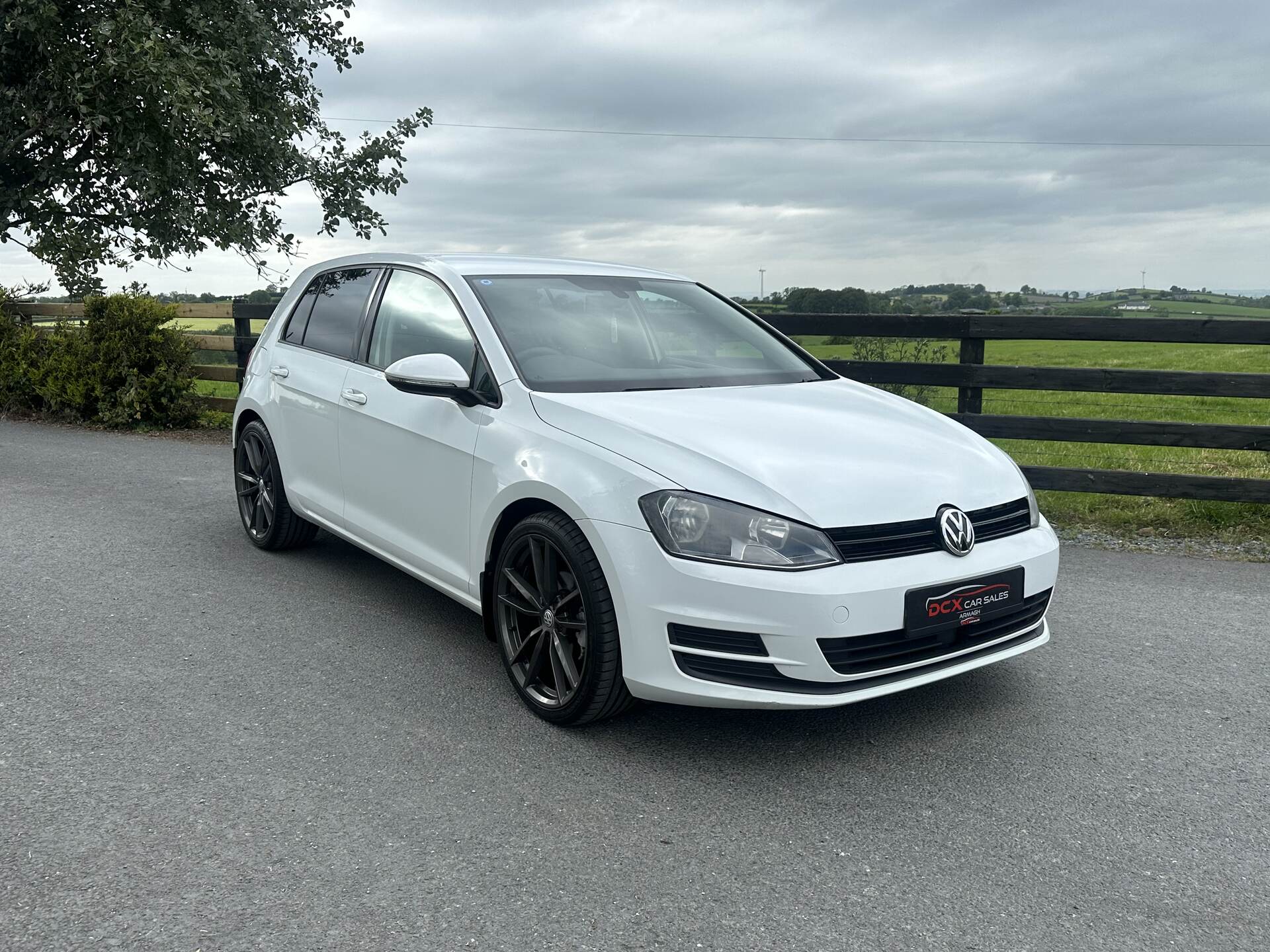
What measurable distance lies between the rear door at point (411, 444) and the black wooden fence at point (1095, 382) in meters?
4.34

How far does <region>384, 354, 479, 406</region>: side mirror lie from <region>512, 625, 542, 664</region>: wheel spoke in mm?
916

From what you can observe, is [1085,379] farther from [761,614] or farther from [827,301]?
[761,614]

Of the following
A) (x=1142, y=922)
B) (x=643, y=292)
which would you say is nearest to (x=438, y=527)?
(x=643, y=292)

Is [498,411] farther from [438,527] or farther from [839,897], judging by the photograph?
[839,897]

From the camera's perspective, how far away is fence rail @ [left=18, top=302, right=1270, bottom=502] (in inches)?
274

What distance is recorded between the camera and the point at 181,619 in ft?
16.5

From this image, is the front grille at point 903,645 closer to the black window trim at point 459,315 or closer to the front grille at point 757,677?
the front grille at point 757,677

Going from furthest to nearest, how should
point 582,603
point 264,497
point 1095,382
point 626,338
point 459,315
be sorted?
point 1095,382, point 264,497, point 626,338, point 459,315, point 582,603

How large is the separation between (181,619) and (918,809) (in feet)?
11.6

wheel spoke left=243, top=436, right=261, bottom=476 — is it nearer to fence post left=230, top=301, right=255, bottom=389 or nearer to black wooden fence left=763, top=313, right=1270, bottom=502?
black wooden fence left=763, top=313, right=1270, bottom=502

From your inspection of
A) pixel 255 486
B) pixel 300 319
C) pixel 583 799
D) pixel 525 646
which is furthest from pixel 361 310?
pixel 583 799

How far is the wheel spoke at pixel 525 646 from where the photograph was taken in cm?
381

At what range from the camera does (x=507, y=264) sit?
4848mm

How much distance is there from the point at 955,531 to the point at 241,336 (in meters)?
10.6
